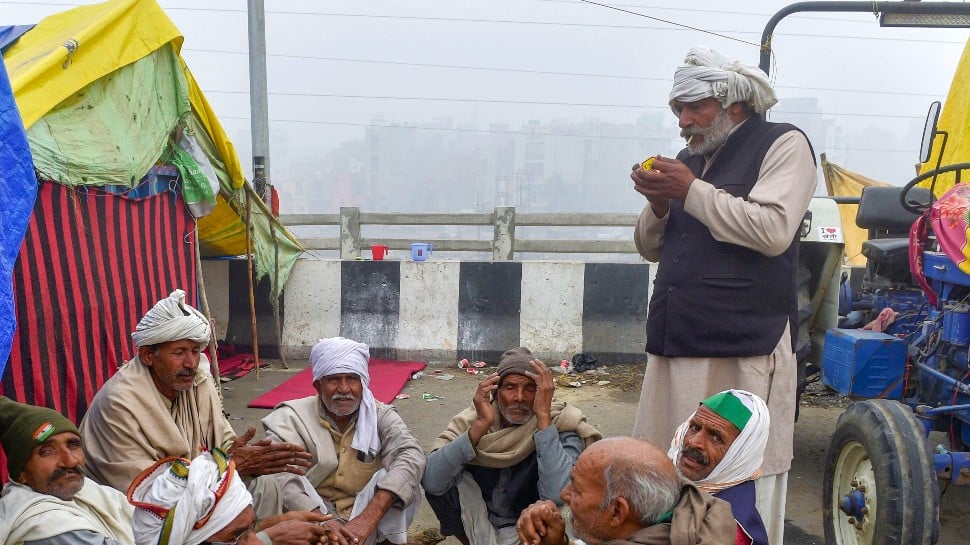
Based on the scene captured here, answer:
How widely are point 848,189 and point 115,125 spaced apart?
442 inches

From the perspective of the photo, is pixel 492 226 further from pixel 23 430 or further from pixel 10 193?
pixel 23 430

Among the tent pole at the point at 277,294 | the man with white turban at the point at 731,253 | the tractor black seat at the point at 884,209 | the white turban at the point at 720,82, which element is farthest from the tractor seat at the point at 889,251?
the tent pole at the point at 277,294

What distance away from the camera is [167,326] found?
116 inches

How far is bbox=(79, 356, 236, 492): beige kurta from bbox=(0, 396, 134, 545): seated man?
260mm

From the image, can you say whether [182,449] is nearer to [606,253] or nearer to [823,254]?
[823,254]

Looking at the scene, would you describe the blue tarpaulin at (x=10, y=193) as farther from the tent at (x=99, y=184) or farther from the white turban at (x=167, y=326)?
the white turban at (x=167, y=326)

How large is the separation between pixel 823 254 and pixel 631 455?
11.6 feet

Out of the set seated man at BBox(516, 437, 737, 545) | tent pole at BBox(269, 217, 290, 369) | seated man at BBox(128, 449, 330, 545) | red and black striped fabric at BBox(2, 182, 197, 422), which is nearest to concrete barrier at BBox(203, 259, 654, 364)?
tent pole at BBox(269, 217, 290, 369)

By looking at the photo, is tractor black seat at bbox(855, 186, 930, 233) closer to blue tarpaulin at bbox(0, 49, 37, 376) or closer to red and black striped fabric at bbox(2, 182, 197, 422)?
blue tarpaulin at bbox(0, 49, 37, 376)

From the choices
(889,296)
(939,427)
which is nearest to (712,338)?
(939,427)

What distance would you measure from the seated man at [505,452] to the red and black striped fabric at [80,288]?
6.42ft

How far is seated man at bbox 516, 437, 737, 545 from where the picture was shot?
195cm

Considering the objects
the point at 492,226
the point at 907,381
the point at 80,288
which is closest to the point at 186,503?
the point at 80,288

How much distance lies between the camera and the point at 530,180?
22.0m
